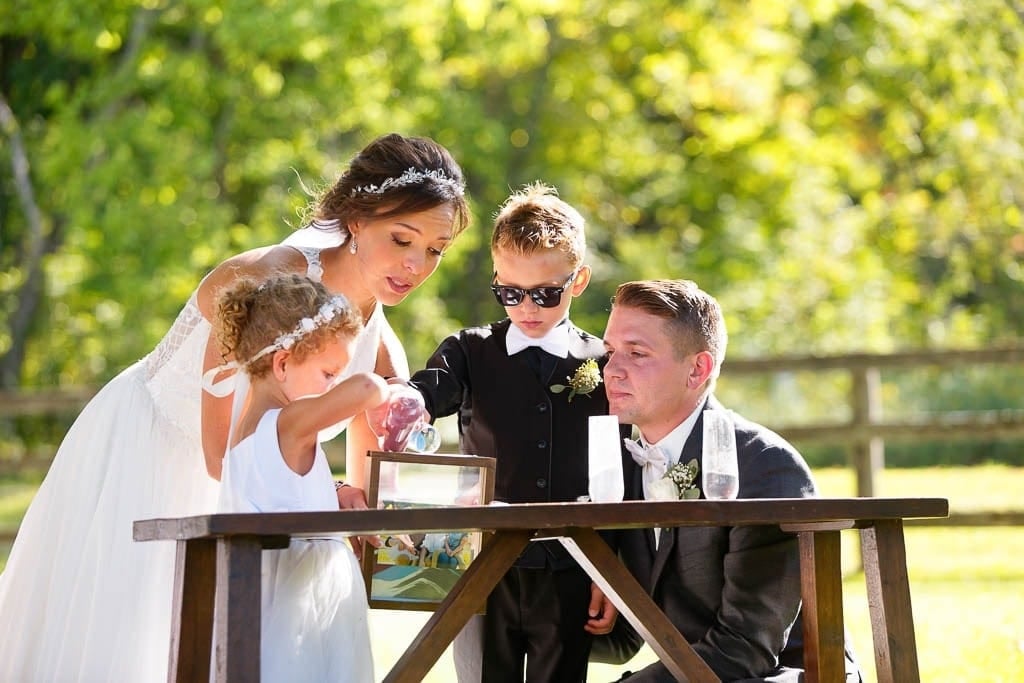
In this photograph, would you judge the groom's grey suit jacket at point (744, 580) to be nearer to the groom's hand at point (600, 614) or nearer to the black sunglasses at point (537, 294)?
the groom's hand at point (600, 614)

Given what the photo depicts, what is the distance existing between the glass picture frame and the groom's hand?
488mm

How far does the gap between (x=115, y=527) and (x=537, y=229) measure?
141cm

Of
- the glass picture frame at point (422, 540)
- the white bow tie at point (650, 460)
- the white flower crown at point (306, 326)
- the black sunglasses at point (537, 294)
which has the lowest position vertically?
the glass picture frame at point (422, 540)

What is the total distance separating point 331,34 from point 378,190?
9853mm

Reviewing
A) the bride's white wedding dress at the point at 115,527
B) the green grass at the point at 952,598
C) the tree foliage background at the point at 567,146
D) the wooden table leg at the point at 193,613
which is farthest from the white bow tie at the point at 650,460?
the tree foliage background at the point at 567,146

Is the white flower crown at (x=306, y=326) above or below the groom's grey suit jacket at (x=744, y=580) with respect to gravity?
above

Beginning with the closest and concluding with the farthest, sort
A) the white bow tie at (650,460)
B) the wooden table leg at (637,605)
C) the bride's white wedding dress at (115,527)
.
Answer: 1. the wooden table leg at (637,605)
2. the white bow tie at (650,460)
3. the bride's white wedding dress at (115,527)

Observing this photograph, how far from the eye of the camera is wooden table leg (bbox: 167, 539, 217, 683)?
2715 millimetres

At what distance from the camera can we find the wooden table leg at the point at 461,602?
2.77 metres

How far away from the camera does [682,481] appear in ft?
10.7

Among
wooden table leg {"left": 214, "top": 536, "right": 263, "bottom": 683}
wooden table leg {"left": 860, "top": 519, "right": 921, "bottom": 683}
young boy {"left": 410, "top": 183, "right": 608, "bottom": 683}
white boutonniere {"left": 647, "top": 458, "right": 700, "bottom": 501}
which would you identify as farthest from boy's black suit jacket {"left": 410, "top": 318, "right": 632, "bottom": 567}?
wooden table leg {"left": 214, "top": 536, "right": 263, "bottom": 683}

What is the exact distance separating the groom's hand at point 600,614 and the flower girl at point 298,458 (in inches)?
31.5

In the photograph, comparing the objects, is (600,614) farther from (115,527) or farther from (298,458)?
(115,527)

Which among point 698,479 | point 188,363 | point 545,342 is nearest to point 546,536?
point 698,479
